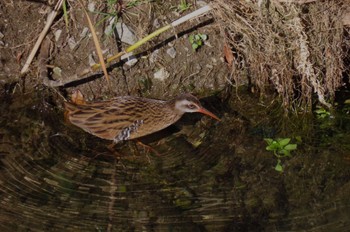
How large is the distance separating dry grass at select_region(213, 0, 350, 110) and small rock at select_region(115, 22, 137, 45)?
1.07m

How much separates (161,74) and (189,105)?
77 centimetres

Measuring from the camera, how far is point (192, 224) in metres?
6.54

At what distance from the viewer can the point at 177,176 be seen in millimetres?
7172

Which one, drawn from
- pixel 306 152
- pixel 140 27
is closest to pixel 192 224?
pixel 306 152

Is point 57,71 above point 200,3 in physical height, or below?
below

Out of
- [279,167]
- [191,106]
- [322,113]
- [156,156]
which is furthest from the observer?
[322,113]

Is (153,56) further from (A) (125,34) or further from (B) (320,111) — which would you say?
(B) (320,111)

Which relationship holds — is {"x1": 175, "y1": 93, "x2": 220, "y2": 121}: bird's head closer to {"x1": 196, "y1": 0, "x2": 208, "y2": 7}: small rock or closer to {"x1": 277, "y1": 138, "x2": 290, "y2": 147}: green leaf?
{"x1": 277, "y1": 138, "x2": 290, "y2": 147}: green leaf

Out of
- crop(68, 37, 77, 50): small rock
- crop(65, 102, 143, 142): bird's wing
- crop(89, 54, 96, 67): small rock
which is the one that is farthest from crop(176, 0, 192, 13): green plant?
crop(65, 102, 143, 142): bird's wing

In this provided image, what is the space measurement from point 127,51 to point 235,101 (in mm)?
1415

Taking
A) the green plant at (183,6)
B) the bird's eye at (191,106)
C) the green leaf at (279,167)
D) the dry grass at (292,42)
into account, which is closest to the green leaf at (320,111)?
the dry grass at (292,42)

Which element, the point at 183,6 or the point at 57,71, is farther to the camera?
the point at 183,6

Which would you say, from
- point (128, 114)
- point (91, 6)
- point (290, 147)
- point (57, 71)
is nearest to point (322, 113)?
point (290, 147)

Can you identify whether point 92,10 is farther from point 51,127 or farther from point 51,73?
point 51,127
